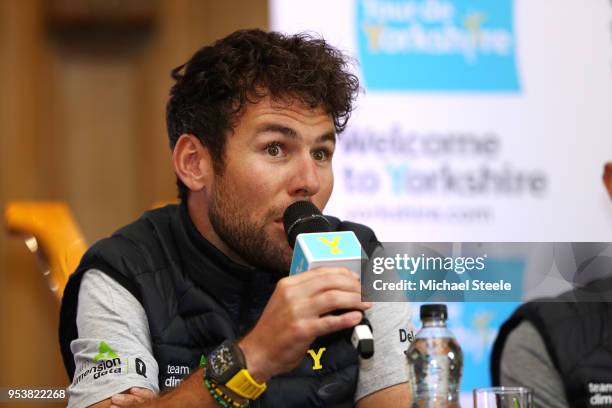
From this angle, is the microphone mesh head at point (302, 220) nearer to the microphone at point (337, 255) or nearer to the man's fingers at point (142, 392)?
the microphone at point (337, 255)

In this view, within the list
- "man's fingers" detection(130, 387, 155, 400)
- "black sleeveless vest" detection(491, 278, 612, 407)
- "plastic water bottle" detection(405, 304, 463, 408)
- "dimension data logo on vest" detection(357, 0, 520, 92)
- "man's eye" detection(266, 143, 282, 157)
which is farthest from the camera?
"dimension data logo on vest" detection(357, 0, 520, 92)

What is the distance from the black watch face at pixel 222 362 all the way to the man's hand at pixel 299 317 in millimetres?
26

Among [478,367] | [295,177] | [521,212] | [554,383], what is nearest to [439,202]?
[521,212]

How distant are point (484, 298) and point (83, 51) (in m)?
2.72

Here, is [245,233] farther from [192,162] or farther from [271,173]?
[192,162]

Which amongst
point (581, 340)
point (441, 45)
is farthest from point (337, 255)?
point (441, 45)

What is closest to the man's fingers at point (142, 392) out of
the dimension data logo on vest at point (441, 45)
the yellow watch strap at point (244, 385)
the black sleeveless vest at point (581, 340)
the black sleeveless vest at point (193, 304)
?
the black sleeveless vest at point (193, 304)

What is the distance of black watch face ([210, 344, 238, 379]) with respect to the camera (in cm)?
164

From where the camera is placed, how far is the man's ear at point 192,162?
223 centimetres

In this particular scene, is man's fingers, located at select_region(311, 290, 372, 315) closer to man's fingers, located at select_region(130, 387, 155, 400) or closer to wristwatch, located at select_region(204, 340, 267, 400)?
wristwatch, located at select_region(204, 340, 267, 400)

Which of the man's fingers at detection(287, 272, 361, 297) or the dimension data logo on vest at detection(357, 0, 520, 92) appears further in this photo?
the dimension data logo on vest at detection(357, 0, 520, 92)

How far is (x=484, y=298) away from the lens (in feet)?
5.58

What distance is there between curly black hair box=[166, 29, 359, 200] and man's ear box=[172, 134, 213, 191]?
0.02 meters

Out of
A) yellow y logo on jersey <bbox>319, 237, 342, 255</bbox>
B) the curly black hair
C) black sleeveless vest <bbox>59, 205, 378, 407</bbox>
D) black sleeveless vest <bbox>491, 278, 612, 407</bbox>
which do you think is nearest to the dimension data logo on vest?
the curly black hair
